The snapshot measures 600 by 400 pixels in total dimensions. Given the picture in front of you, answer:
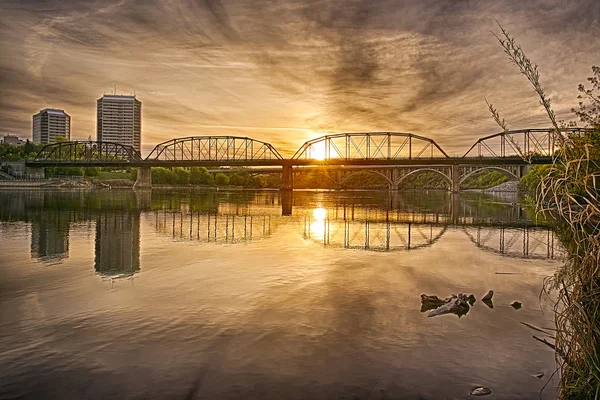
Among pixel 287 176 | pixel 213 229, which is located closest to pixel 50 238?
pixel 213 229

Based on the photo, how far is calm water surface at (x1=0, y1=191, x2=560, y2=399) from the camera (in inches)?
379

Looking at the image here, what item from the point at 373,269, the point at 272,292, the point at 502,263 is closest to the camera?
the point at 272,292

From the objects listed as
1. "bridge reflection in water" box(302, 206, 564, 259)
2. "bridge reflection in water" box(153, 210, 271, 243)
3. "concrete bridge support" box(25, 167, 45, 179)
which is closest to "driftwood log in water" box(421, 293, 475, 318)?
"bridge reflection in water" box(302, 206, 564, 259)

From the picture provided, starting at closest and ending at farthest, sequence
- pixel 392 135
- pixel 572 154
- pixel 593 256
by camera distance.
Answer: pixel 593 256 → pixel 572 154 → pixel 392 135

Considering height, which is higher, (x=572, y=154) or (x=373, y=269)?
(x=572, y=154)

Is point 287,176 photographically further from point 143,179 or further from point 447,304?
point 447,304

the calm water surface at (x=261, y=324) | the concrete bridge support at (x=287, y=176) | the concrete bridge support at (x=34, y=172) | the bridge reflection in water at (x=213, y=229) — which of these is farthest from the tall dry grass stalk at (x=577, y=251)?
the concrete bridge support at (x=34, y=172)

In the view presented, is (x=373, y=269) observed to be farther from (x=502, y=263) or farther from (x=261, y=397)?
(x=261, y=397)

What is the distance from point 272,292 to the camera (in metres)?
17.7

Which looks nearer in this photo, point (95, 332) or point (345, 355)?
point (345, 355)

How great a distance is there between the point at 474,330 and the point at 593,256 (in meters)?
7.86

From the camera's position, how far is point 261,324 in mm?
13539

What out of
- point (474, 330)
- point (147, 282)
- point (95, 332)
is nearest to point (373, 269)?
point (474, 330)

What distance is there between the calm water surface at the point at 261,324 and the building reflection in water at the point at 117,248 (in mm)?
275
